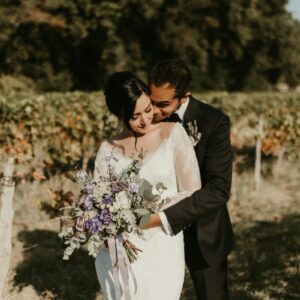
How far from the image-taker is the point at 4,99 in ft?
27.7

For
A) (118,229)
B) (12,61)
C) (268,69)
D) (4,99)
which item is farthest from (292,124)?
(268,69)

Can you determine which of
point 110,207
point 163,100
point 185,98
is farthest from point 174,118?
point 110,207

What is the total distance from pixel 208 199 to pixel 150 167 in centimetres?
40

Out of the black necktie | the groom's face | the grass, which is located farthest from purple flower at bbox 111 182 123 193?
the grass

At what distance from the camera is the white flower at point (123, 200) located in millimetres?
2586

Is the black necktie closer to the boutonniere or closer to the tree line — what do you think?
the boutonniere

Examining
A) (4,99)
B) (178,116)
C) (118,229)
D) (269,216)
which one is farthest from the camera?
(4,99)

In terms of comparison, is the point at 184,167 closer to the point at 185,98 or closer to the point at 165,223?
the point at 165,223

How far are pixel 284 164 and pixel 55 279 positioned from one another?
→ 745cm

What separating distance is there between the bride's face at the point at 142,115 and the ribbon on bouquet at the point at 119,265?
26.6 inches

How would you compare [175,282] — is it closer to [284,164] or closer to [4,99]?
[4,99]

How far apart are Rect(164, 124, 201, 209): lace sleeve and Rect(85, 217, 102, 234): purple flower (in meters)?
0.51

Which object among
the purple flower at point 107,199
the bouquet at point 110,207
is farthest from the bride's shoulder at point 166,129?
the purple flower at point 107,199

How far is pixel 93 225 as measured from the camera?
2.54 m
